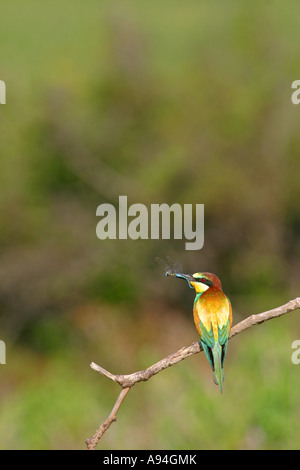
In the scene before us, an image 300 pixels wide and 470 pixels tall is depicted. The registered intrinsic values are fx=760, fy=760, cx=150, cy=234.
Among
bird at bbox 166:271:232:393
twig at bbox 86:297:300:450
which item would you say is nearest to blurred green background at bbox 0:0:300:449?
bird at bbox 166:271:232:393

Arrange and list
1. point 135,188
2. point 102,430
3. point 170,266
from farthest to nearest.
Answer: point 135,188
point 170,266
point 102,430

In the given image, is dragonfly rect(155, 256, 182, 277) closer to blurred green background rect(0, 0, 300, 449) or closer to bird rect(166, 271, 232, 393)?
bird rect(166, 271, 232, 393)

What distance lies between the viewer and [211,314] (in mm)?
1374

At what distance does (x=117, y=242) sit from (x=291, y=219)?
6.35 feet

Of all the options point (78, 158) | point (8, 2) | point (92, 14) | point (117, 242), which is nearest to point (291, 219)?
point (117, 242)

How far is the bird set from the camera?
1282 millimetres

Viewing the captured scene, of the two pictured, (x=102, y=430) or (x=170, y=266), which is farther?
(x=170, y=266)

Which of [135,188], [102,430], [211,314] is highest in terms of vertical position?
[135,188]

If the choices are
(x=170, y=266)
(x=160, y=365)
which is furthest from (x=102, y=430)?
(x=170, y=266)

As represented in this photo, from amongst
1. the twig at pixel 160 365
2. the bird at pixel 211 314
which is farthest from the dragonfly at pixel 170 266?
the twig at pixel 160 365

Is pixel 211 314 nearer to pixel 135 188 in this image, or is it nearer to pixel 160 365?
pixel 160 365

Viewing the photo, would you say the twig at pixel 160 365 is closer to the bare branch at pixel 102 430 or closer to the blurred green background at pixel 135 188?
the bare branch at pixel 102 430
